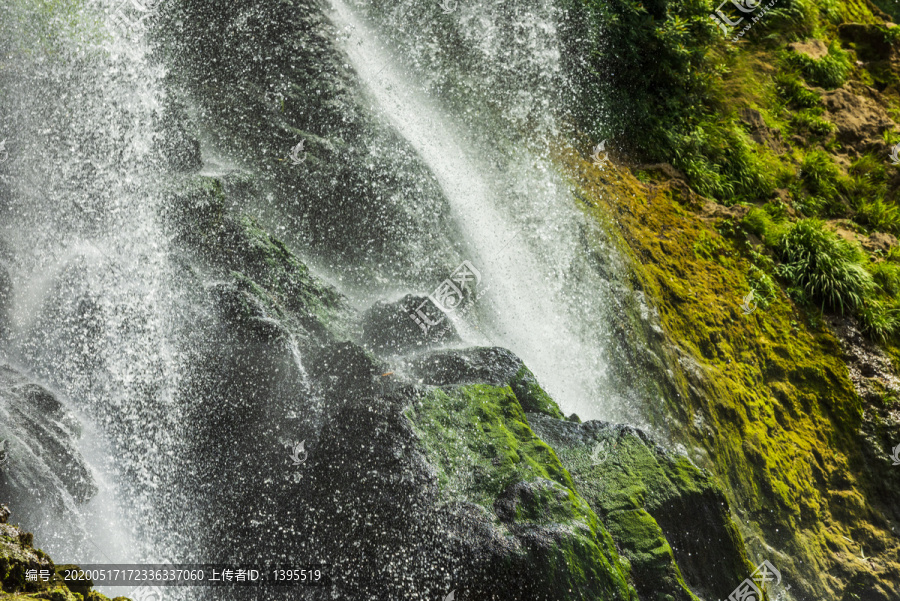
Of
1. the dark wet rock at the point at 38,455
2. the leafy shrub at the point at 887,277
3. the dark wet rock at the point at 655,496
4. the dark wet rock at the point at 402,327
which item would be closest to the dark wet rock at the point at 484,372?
the dark wet rock at the point at 655,496

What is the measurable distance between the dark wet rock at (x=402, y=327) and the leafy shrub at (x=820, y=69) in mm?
8521

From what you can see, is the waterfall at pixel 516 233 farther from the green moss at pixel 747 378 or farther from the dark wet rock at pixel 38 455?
the dark wet rock at pixel 38 455

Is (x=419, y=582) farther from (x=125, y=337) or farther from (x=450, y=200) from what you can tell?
(x=450, y=200)

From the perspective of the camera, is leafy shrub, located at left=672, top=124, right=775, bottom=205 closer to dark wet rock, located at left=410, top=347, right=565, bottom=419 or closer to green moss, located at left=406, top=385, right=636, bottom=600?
dark wet rock, located at left=410, top=347, right=565, bottom=419

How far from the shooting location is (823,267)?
791cm

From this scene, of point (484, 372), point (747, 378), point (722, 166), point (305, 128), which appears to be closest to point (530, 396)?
point (484, 372)

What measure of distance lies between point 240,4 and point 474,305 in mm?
4382

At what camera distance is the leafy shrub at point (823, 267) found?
7.82 m

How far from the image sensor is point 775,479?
648 centimetres

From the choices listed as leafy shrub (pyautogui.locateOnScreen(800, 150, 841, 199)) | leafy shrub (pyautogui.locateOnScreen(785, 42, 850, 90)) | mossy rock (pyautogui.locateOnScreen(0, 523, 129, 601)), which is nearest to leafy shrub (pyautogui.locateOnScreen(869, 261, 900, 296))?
leafy shrub (pyautogui.locateOnScreen(800, 150, 841, 199))

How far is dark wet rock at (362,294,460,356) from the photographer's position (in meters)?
5.43

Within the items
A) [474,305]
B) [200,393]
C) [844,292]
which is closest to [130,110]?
[200,393]

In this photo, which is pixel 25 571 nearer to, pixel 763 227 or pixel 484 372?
pixel 484 372

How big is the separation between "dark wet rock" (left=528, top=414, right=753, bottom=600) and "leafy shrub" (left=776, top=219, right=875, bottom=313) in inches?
166
